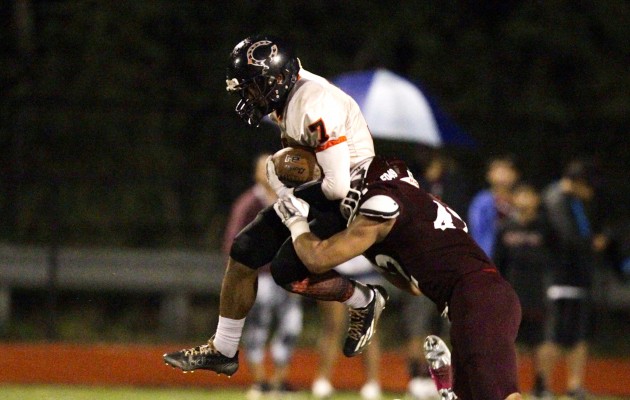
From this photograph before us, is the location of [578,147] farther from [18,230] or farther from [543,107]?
[18,230]

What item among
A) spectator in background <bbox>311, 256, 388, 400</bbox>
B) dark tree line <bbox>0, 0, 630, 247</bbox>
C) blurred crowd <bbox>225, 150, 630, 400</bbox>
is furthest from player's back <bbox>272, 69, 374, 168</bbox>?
dark tree line <bbox>0, 0, 630, 247</bbox>

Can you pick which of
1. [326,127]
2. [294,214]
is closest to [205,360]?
[294,214]

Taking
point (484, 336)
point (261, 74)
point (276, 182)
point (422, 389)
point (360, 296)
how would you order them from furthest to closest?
point (422, 389), point (360, 296), point (276, 182), point (261, 74), point (484, 336)

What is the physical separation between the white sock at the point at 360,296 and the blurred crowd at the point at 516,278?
337 cm

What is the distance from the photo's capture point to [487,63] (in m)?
15.0

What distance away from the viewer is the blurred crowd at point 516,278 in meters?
9.25

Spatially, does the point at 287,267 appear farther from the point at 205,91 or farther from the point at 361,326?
the point at 205,91

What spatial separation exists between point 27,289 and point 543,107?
6.62m

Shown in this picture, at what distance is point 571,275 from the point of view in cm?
945

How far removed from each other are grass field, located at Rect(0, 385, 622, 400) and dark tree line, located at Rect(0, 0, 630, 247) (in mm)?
3418

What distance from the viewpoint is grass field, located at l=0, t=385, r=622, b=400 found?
348 inches

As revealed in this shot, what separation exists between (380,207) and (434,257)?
362 mm

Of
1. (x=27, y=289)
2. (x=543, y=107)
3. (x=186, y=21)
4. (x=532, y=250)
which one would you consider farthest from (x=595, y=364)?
(x=186, y=21)

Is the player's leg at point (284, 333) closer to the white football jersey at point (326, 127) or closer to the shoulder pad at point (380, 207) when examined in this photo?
the white football jersey at point (326, 127)
